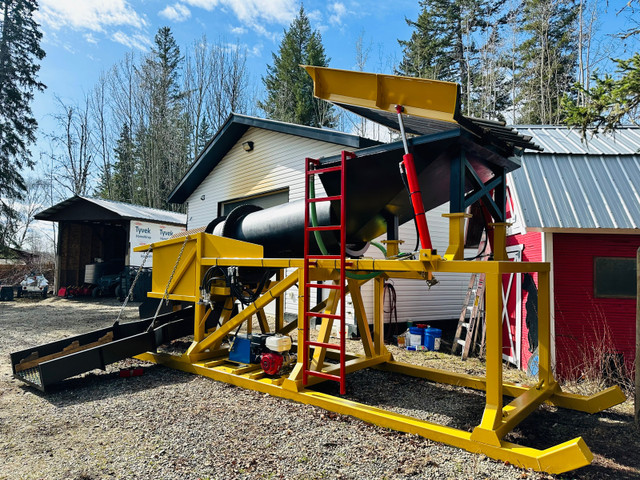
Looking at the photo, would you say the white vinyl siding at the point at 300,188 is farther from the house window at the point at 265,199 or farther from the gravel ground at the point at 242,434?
the gravel ground at the point at 242,434

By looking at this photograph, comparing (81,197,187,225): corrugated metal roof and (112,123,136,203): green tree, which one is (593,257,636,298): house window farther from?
(112,123,136,203): green tree

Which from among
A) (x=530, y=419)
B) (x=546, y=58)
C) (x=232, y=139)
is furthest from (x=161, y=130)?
(x=530, y=419)

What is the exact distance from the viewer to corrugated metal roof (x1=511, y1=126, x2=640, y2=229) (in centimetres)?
595

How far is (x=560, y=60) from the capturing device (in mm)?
22891

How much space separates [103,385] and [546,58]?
27180mm

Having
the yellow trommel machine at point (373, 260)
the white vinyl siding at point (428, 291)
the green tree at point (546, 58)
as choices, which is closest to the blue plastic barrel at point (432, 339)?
the white vinyl siding at point (428, 291)

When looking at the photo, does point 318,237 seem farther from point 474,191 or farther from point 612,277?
point 612,277

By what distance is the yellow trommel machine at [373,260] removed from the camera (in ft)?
12.1

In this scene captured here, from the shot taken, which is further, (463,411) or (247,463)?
(463,411)

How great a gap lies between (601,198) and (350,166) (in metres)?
4.34

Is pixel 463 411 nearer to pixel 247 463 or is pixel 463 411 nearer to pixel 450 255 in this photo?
pixel 450 255

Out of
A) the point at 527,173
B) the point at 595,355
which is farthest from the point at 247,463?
the point at 527,173

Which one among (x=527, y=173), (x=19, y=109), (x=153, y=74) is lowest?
(x=527, y=173)

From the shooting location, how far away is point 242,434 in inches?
151
